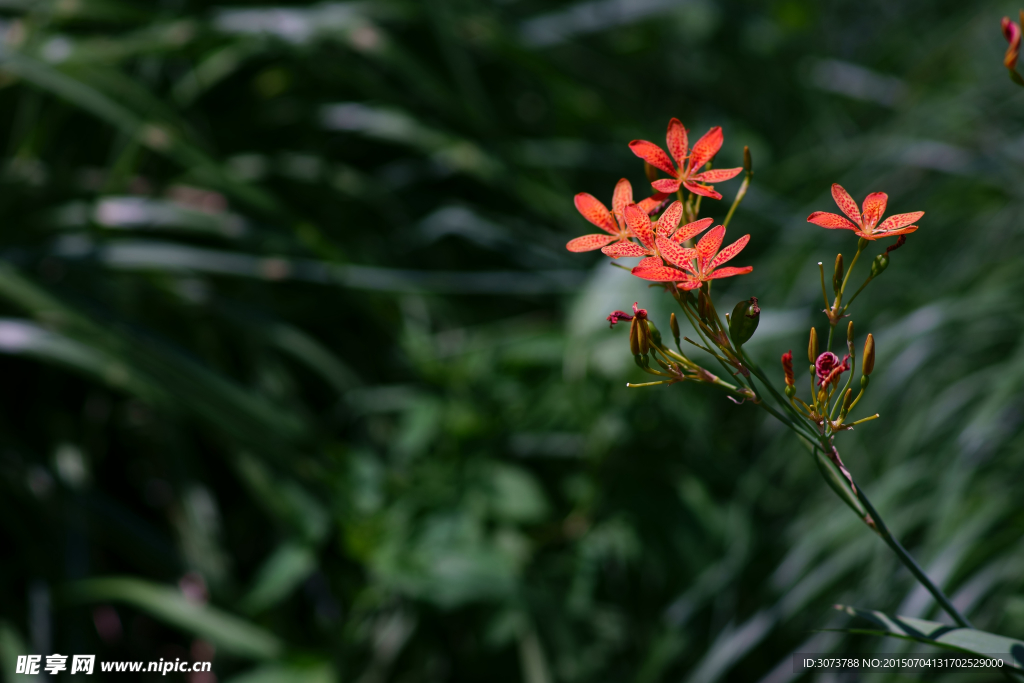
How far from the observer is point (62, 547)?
1.12 m

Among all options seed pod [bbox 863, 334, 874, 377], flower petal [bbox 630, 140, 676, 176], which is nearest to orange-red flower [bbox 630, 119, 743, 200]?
flower petal [bbox 630, 140, 676, 176]

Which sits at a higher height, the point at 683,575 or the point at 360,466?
the point at 360,466

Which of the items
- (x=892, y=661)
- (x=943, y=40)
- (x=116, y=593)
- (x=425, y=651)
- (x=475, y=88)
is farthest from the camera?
(x=943, y=40)

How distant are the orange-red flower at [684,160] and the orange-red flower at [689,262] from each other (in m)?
0.05

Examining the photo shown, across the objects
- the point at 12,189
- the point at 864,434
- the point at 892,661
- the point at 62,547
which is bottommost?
the point at 892,661

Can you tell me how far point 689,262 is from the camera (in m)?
0.42

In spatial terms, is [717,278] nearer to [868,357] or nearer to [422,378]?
[868,357]

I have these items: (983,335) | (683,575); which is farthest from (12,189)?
(983,335)

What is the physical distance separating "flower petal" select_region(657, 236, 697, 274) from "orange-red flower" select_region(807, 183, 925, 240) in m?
0.09

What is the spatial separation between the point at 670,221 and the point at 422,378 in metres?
0.98

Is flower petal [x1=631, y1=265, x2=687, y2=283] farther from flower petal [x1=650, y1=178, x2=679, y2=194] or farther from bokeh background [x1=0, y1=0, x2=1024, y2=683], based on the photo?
bokeh background [x1=0, y1=0, x2=1024, y2=683]

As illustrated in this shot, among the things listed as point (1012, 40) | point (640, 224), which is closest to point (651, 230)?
point (640, 224)

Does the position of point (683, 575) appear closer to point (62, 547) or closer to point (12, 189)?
point (62, 547)

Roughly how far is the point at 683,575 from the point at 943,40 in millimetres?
1878
